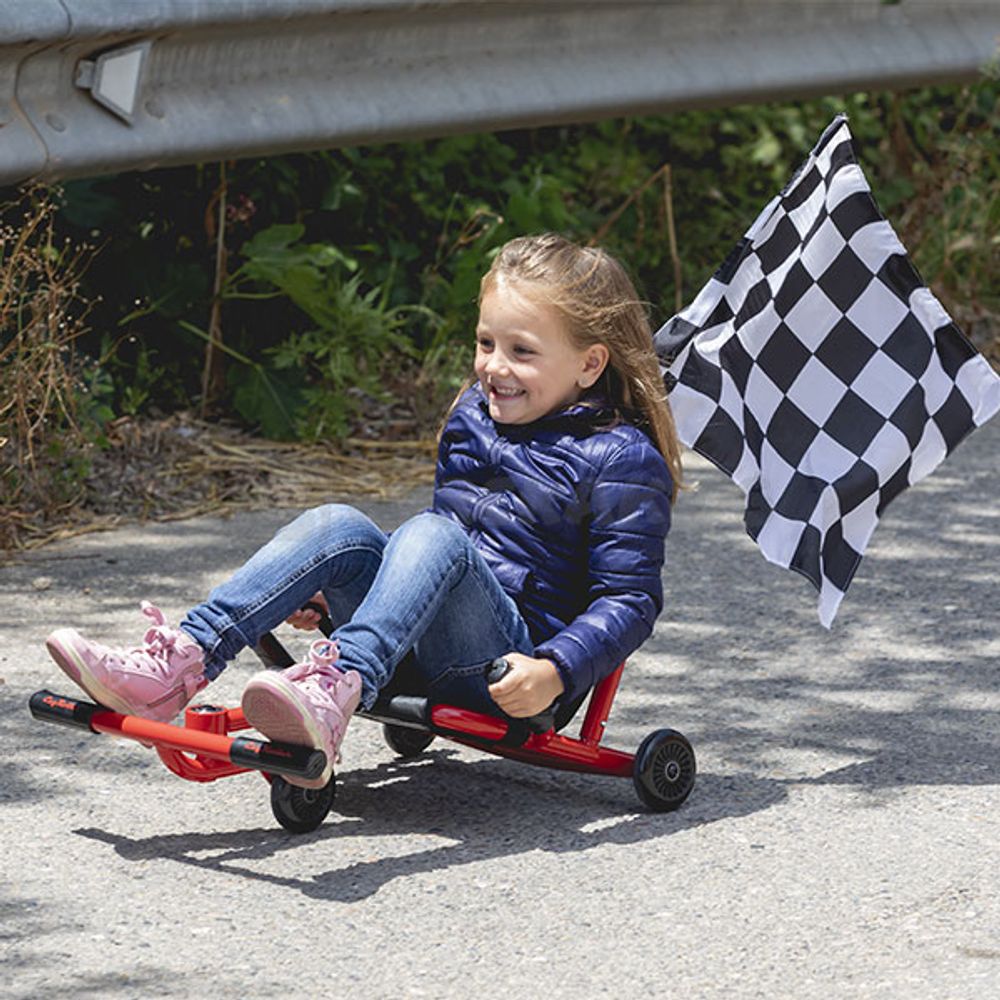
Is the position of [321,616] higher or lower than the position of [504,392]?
lower

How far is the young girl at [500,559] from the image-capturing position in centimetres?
349

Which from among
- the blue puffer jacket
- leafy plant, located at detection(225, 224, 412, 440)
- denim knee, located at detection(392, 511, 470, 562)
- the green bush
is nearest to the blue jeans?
denim knee, located at detection(392, 511, 470, 562)

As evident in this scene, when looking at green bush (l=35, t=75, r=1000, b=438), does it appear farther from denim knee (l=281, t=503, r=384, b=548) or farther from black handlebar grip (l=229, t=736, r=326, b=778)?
black handlebar grip (l=229, t=736, r=326, b=778)

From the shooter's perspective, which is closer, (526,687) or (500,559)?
(526,687)

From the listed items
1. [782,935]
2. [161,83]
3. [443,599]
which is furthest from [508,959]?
[161,83]

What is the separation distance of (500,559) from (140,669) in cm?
70

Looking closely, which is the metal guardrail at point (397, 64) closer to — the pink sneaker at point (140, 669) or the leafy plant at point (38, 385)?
the leafy plant at point (38, 385)

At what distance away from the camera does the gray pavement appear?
120 inches

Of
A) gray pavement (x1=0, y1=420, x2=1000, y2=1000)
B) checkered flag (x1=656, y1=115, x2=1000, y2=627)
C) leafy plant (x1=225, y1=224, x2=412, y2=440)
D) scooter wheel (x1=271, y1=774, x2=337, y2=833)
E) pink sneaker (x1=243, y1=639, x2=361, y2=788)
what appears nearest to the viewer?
gray pavement (x1=0, y1=420, x2=1000, y2=1000)

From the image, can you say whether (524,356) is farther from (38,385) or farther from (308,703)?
(38,385)

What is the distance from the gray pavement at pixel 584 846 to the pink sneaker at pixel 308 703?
233 mm

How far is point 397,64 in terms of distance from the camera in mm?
6066

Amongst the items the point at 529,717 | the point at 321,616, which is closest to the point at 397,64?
the point at 321,616

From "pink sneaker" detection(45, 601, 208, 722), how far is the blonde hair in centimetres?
90
